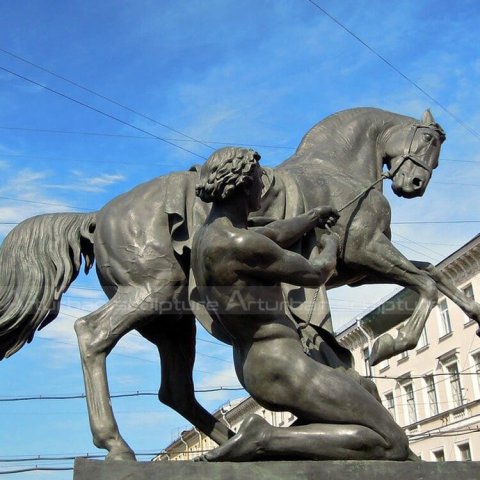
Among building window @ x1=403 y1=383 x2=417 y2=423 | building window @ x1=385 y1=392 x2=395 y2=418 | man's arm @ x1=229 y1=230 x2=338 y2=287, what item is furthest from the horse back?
building window @ x1=385 y1=392 x2=395 y2=418

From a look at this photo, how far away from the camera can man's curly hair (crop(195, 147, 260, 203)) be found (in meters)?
4.31

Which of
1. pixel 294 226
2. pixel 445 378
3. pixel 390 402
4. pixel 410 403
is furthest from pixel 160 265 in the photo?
pixel 390 402

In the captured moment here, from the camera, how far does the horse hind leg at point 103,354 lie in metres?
4.72

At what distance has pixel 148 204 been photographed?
18.0ft

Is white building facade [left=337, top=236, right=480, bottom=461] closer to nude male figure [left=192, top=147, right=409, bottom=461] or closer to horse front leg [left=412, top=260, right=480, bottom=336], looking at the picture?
horse front leg [left=412, top=260, right=480, bottom=336]

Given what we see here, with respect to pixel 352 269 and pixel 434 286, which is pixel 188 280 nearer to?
pixel 352 269

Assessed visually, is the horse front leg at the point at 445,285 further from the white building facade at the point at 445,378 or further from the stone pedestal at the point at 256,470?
the white building facade at the point at 445,378

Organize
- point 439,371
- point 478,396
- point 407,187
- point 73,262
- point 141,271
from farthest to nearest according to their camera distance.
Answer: point 439,371
point 478,396
point 407,187
point 73,262
point 141,271

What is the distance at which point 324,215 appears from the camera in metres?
4.89

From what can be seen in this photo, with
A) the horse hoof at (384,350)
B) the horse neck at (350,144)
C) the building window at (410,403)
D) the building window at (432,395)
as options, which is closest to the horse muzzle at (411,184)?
the horse neck at (350,144)

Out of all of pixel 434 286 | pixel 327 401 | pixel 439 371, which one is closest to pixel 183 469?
pixel 327 401

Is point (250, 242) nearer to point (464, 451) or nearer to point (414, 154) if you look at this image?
point (414, 154)

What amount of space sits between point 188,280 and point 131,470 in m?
1.78

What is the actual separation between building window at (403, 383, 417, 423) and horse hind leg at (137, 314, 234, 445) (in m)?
31.5
